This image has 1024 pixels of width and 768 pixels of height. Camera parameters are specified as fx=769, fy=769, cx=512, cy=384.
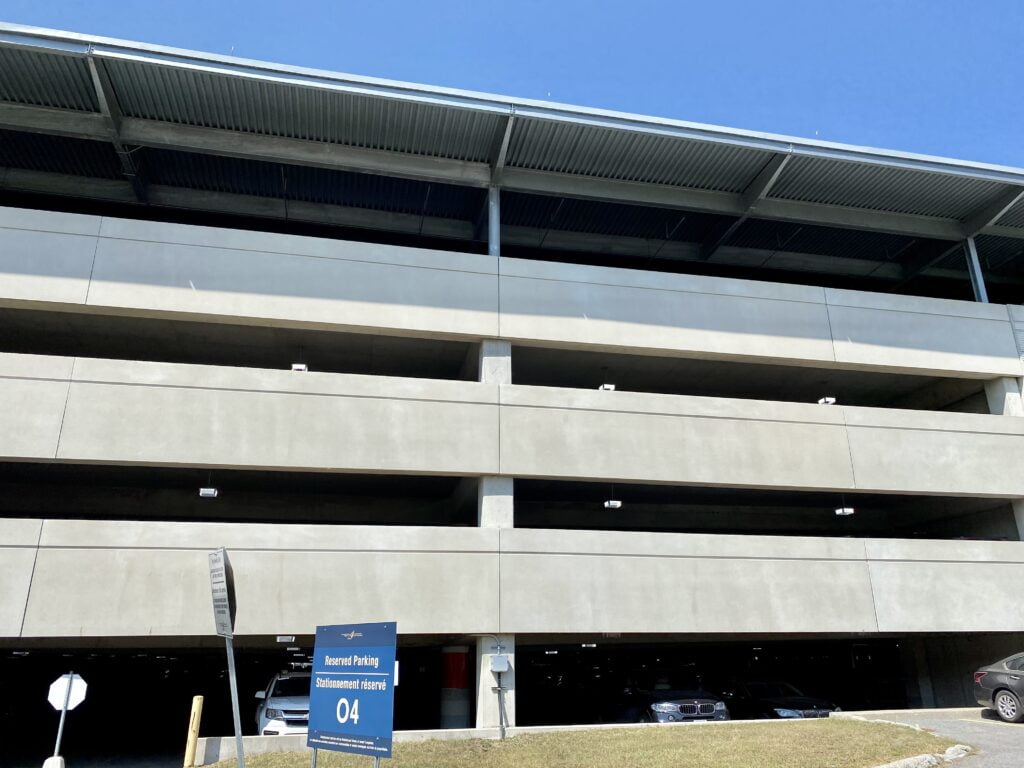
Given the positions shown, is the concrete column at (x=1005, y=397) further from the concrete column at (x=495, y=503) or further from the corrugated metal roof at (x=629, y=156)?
the concrete column at (x=495, y=503)

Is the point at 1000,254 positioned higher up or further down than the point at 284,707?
higher up

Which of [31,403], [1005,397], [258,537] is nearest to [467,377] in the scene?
[258,537]

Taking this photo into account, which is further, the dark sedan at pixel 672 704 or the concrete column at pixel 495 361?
the concrete column at pixel 495 361

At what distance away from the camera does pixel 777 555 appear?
18.9 metres

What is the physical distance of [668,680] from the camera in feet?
64.5

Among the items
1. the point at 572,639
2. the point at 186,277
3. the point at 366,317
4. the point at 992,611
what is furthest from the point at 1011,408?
the point at 186,277

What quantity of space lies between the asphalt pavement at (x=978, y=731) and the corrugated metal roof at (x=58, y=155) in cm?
2327

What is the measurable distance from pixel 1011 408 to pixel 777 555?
9329mm

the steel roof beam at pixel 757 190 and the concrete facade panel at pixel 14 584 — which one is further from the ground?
the steel roof beam at pixel 757 190

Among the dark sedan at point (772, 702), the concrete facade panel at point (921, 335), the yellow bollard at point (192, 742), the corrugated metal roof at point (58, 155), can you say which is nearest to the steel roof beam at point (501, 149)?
the concrete facade panel at point (921, 335)

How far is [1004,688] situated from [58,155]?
26.0 meters

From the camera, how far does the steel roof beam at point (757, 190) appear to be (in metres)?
21.1

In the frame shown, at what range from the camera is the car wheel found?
14.9m

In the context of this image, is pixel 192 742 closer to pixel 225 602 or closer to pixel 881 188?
pixel 225 602
